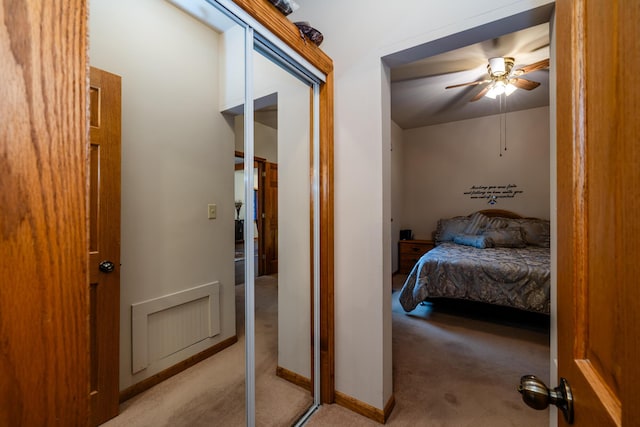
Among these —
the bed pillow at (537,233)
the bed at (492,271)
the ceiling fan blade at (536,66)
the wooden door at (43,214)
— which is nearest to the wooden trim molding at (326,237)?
the wooden door at (43,214)

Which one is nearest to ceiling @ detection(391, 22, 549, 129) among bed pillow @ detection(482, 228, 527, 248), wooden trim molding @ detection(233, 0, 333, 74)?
wooden trim molding @ detection(233, 0, 333, 74)

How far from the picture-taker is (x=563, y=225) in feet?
1.83

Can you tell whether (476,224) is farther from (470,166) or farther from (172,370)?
(172,370)

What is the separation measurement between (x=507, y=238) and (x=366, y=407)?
343 centimetres

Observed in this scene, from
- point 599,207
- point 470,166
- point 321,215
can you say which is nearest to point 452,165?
point 470,166

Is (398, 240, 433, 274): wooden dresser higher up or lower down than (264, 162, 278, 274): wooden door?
lower down

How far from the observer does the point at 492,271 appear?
2.80 m

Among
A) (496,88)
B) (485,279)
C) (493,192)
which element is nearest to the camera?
(485,279)

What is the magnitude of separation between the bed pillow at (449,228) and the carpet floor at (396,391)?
2270 millimetres

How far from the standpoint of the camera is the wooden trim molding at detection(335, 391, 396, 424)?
61.9 inches

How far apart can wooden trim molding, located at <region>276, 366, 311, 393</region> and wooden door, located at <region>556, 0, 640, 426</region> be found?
155cm

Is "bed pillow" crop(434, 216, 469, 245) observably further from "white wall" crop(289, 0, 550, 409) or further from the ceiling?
"white wall" crop(289, 0, 550, 409)

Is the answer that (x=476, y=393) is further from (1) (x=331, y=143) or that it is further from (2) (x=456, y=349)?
(1) (x=331, y=143)

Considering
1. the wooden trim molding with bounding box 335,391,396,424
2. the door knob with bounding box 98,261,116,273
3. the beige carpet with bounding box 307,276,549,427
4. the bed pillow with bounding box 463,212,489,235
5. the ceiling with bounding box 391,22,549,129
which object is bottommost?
the beige carpet with bounding box 307,276,549,427
